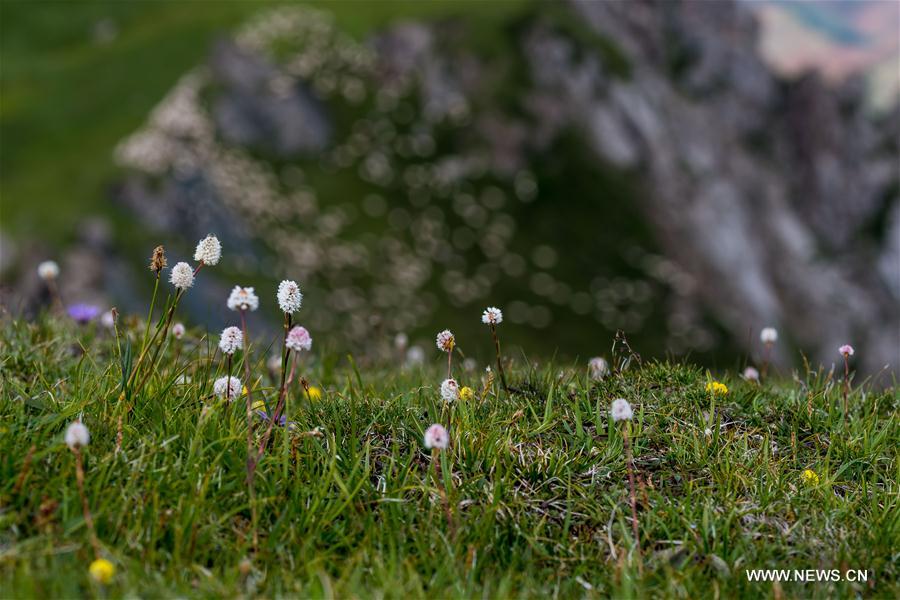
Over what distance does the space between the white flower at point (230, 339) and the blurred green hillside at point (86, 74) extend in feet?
315

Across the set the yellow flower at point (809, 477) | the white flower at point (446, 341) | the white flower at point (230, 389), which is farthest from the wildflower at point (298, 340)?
the yellow flower at point (809, 477)

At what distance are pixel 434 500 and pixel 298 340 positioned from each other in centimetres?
128

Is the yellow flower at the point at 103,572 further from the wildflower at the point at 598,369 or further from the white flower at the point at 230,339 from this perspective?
the wildflower at the point at 598,369

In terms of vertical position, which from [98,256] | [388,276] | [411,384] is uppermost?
[388,276]

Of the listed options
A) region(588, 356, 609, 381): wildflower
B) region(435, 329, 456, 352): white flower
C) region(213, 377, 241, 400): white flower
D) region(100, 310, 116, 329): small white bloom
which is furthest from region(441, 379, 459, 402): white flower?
region(100, 310, 116, 329): small white bloom

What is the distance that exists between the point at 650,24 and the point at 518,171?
82079 millimetres

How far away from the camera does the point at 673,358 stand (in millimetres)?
6844

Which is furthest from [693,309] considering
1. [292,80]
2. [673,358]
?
[673,358]

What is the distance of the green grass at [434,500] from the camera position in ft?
12.9

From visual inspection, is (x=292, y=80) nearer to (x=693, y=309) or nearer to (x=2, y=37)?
(x=2, y=37)

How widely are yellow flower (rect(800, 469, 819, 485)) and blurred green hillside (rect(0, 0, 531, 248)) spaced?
97.5 meters

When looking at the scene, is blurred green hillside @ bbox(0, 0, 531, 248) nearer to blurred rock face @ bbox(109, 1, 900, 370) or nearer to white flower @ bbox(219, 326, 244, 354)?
blurred rock face @ bbox(109, 1, 900, 370)

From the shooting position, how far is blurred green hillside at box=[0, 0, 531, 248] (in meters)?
96.6

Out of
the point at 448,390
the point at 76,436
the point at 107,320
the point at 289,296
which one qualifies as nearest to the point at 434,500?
the point at 448,390
